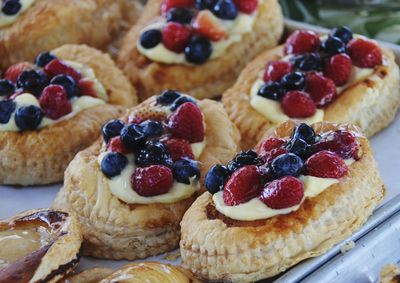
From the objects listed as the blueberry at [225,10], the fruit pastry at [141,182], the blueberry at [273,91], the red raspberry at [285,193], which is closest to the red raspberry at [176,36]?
the blueberry at [225,10]

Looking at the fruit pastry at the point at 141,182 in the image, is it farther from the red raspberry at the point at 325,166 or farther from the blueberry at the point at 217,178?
the red raspberry at the point at 325,166

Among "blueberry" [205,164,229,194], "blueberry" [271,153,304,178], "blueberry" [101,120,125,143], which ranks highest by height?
"blueberry" [271,153,304,178]

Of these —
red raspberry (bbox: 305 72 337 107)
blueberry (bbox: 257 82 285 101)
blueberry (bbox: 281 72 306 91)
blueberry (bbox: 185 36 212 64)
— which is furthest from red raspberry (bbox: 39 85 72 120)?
red raspberry (bbox: 305 72 337 107)

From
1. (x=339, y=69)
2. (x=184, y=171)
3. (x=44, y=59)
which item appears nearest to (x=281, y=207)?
(x=184, y=171)

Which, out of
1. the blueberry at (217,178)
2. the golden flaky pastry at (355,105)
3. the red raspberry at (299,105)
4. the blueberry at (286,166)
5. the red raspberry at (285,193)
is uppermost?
the blueberry at (286,166)

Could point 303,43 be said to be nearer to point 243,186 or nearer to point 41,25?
point 243,186

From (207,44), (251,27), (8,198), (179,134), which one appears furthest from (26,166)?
(251,27)

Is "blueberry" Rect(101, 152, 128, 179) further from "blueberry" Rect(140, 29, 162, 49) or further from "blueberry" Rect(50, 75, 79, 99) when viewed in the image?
"blueberry" Rect(140, 29, 162, 49)
